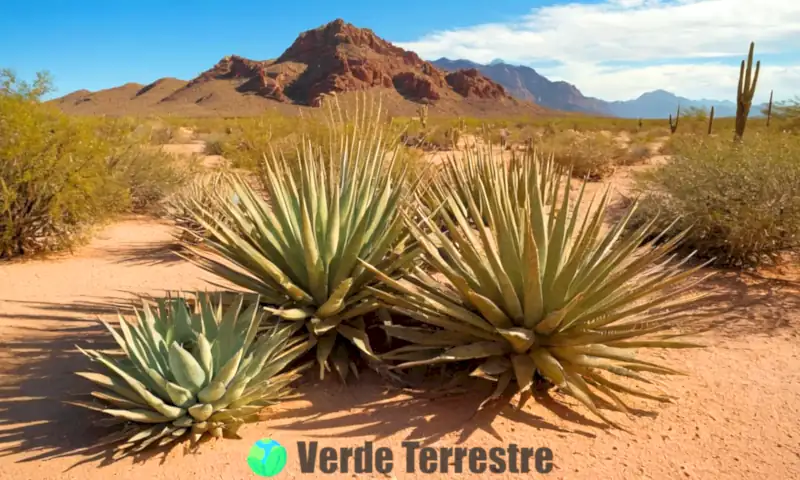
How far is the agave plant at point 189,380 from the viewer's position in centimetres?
346

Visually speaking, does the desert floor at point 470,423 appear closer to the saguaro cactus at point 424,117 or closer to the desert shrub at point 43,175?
the desert shrub at point 43,175

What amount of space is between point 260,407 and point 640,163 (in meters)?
20.0

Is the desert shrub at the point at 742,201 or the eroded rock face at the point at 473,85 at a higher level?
the eroded rock face at the point at 473,85

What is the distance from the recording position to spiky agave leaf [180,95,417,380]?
4340mm

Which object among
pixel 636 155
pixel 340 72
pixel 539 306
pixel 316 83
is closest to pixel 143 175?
pixel 539 306

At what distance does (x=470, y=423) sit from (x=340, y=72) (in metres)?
91.8

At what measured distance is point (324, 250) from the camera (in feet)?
14.8

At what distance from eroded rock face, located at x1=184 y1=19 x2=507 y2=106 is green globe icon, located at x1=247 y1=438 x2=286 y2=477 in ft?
266

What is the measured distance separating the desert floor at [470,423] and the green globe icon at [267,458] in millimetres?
47

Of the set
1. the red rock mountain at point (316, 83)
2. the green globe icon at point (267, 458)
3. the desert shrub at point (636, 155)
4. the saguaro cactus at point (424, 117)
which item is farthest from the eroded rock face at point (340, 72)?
the green globe icon at point (267, 458)

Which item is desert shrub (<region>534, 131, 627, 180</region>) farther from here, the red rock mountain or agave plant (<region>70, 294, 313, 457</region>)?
the red rock mountain

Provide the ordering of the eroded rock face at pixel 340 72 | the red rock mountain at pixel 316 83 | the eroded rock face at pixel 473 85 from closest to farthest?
the red rock mountain at pixel 316 83
the eroded rock face at pixel 340 72
the eroded rock face at pixel 473 85

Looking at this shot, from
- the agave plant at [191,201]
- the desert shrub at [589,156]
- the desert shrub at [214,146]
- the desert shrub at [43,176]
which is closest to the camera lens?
the desert shrub at [43,176]

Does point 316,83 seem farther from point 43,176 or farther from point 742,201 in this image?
point 742,201
